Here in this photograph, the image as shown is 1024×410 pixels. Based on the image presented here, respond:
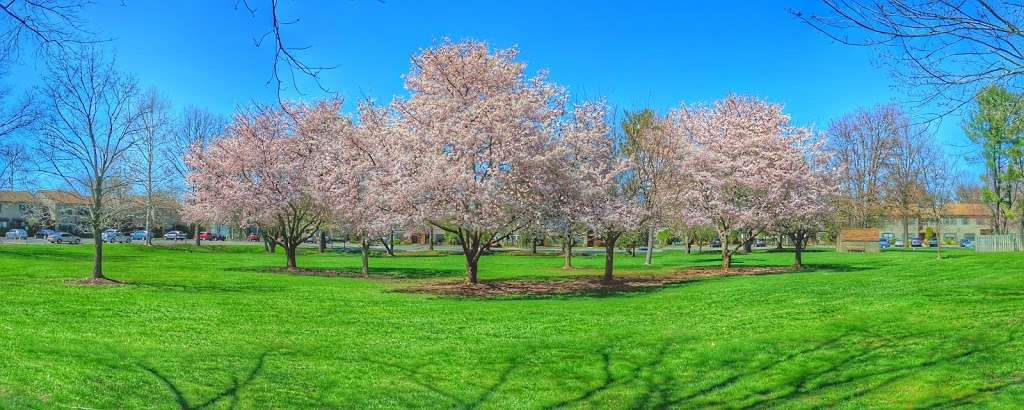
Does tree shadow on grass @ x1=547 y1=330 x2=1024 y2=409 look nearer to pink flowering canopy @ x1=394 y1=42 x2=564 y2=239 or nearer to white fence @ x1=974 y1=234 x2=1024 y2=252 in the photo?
pink flowering canopy @ x1=394 y1=42 x2=564 y2=239

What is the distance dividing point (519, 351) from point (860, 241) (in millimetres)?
46119

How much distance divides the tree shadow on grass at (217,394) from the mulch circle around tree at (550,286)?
11.4 metres

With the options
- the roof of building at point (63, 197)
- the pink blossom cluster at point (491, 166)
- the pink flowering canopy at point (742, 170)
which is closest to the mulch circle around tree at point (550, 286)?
the pink blossom cluster at point (491, 166)

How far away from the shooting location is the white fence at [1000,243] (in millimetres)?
36969

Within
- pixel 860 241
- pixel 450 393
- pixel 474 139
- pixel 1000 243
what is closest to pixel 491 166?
pixel 474 139

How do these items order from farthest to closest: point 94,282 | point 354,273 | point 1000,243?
point 1000,243
point 354,273
point 94,282

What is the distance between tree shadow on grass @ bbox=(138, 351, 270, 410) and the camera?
7.03 metres

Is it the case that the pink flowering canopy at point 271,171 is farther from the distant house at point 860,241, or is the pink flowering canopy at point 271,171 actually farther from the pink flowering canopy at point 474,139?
the distant house at point 860,241

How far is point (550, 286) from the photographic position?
23062mm

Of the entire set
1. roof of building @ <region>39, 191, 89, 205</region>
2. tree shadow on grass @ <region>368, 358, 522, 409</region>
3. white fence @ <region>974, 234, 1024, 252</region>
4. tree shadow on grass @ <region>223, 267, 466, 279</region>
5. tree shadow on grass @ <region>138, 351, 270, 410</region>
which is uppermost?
roof of building @ <region>39, 191, 89, 205</region>

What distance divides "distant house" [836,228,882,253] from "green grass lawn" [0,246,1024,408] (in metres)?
34.2

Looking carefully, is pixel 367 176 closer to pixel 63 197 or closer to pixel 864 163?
pixel 63 197

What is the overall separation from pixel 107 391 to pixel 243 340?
12.1ft

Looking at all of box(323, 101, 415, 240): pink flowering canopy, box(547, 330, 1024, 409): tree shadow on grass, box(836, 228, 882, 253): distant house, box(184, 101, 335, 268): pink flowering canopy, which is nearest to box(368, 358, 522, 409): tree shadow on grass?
box(547, 330, 1024, 409): tree shadow on grass
